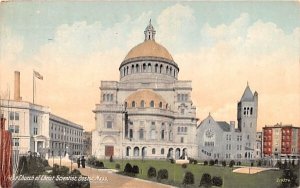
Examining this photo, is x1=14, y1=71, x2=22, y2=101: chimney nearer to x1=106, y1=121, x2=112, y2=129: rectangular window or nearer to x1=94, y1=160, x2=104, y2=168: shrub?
x1=106, y1=121, x2=112, y2=129: rectangular window

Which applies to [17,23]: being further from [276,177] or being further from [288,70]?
[276,177]

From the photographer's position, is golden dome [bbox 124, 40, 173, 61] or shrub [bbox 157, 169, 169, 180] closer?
golden dome [bbox 124, 40, 173, 61]

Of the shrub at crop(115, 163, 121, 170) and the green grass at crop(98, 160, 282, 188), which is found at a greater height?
the shrub at crop(115, 163, 121, 170)

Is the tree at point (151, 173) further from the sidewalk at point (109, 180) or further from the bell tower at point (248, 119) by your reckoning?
the bell tower at point (248, 119)

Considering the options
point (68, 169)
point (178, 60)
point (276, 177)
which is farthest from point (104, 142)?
point (276, 177)

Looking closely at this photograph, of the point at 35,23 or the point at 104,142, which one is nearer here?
the point at 35,23

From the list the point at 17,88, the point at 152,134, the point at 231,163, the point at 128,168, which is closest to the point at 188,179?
the point at 231,163

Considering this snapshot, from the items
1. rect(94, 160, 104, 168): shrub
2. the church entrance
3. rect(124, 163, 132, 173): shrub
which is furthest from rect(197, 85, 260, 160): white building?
rect(94, 160, 104, 168): shrub
